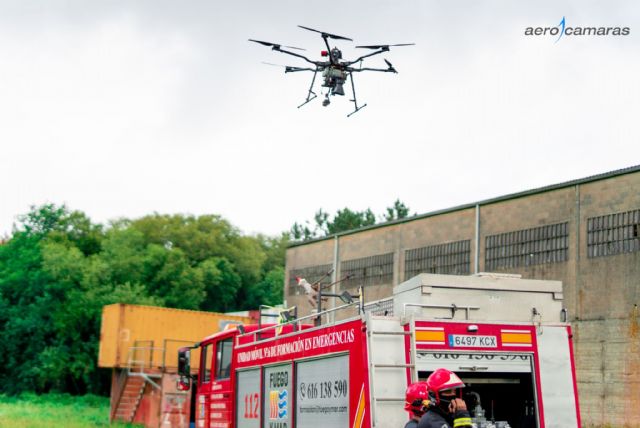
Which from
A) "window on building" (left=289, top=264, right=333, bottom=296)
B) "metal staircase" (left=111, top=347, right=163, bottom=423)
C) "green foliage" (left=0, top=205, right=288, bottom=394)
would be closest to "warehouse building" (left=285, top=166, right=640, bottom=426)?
"window on building" (left=289, top=264, right=333, bottom=296)

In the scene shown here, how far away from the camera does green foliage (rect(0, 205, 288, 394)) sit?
5403 centimetres

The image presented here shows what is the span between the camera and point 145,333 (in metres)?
32.6

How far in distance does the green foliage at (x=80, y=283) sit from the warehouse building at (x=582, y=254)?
30.6 meters

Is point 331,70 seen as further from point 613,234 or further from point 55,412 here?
point 55,412

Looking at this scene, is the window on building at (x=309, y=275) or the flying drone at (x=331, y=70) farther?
the window on building at (x=309, y=275)

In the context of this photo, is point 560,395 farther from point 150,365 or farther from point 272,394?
point 150,365

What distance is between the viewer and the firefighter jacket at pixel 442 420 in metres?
6.21

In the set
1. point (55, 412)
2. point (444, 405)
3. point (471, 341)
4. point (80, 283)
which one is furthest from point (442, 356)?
point (80, 283)

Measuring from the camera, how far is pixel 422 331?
9.18 metres

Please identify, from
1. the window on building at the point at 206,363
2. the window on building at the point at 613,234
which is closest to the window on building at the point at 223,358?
the window on building at the point at 206,363

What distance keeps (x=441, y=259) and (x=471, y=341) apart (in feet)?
64.5

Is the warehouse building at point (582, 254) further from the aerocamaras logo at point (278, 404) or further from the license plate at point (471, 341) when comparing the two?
the license plate at point (471, 341)

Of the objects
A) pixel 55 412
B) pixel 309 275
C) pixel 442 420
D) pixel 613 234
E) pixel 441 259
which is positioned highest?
pixel 309 275

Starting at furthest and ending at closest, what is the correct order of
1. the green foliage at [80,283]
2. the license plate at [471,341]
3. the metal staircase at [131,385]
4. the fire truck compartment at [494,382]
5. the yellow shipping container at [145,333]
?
1. the green foliage at [80,283]
2. the yellow shipping container at [145,333]
3. the metal staircase at [131,385]
4. the license plate at [471,341]
5. the fire truck compartment at [494,382]
